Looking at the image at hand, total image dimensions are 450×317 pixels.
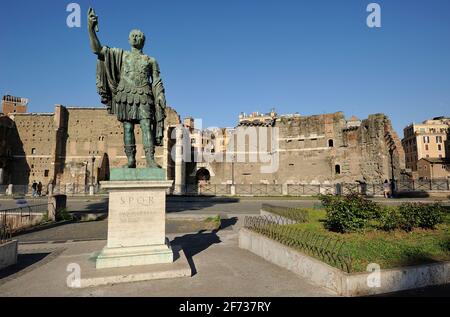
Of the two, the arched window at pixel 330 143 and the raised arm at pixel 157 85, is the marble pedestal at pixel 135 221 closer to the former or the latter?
the raised arm at pixel 157 85

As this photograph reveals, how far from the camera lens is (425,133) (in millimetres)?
63906

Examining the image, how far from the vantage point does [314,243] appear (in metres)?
5.80

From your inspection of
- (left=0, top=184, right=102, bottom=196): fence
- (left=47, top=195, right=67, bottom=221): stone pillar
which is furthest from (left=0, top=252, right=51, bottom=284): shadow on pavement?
(left=0, top=184, right=102, bottom=196): fence

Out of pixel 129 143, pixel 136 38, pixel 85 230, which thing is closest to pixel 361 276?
pixel 129 143

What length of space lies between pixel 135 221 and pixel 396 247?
5.25 m

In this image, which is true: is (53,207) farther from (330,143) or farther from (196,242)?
(330,143)

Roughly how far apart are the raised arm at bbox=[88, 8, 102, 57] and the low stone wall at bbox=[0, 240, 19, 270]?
15.1 ft

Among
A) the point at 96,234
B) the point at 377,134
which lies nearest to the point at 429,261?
the point at 96,234

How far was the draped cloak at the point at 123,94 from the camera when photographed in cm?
587

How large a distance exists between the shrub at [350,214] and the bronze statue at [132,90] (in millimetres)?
4961

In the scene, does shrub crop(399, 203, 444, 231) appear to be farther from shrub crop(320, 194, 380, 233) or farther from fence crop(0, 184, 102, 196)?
fence crop(0, 184, 102, 196)

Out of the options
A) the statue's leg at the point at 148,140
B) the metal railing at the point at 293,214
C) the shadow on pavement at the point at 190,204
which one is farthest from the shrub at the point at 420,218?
the shadow on pavement at the point at 190,204

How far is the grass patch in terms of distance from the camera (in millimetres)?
4898

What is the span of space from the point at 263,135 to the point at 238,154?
4580 millimetres
